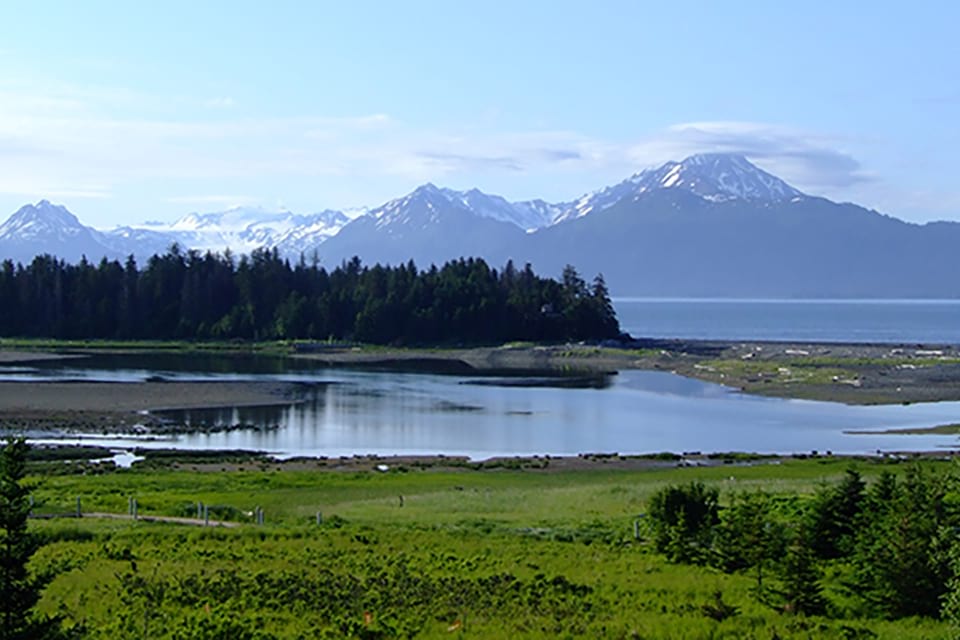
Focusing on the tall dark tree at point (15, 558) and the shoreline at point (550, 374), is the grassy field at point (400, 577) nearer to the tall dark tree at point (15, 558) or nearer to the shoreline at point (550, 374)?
the tall dark tree at point (15, 558)

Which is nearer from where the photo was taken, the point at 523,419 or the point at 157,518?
the point at 157,518

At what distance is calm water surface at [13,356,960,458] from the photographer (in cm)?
7225

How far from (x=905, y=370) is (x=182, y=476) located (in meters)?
95.3

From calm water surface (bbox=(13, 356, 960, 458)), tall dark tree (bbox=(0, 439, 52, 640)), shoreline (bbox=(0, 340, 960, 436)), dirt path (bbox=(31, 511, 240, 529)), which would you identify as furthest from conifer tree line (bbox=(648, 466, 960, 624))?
shoreline (bbox=(0, 340, 960, 436))

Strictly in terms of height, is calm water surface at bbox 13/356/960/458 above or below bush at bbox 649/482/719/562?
below

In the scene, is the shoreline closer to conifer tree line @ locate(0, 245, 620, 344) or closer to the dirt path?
conifer tree line @ locate(0, 245, 620, 344)

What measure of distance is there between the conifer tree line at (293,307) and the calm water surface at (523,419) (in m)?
54.3

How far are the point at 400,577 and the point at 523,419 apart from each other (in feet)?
196

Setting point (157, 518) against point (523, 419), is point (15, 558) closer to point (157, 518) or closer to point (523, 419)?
point (157, 518)

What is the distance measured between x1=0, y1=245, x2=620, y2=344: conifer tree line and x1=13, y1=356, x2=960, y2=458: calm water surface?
2139 inches

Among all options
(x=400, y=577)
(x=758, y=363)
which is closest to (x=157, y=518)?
(x=400, y=577)

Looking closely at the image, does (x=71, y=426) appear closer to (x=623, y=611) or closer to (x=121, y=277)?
(x=623, y=611)

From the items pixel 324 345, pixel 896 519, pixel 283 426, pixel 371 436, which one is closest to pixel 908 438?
pixel 371 436

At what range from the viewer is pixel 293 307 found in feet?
599
